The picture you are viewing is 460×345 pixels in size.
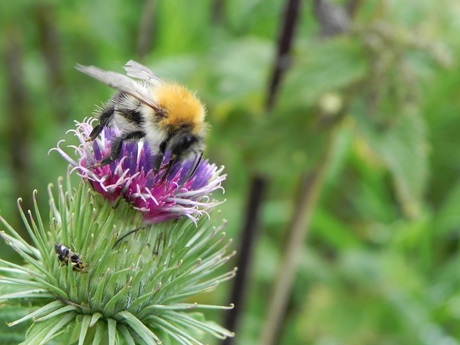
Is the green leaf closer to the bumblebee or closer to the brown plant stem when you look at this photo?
the brown plant stem

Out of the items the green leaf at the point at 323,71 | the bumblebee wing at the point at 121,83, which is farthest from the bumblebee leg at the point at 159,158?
the green leaf at the point at 323,71

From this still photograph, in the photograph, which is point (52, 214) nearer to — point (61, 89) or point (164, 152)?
point (164, 152)

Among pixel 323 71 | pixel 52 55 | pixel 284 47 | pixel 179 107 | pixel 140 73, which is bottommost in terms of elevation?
pixel 179 107

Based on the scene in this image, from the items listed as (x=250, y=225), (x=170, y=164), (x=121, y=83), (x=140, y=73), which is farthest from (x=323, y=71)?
(x=121, y=83)

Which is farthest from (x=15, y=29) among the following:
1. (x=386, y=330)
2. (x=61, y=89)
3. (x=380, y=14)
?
(x=386, y=330)

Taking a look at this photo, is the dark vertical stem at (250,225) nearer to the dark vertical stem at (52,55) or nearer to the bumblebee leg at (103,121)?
the bumblebee leg at (103,121)

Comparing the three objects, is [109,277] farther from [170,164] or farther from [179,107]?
[179,107]

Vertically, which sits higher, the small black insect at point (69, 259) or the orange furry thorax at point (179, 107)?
the orange furry thorax at point (179, 107)
